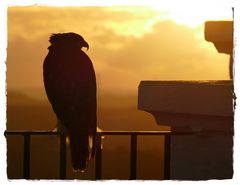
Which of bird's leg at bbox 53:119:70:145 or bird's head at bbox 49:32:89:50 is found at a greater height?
bird's head at bbox 49:32:89:50

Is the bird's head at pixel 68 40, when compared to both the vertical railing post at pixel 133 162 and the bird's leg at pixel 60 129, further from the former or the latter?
the vertical railing post at pixel 133 162

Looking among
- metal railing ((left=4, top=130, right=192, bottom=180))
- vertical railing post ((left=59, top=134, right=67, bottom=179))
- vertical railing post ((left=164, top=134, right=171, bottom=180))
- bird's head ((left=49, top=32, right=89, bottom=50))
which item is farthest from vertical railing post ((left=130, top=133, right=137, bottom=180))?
bird's head ((left=49, top=32, right=89, bottom=50))

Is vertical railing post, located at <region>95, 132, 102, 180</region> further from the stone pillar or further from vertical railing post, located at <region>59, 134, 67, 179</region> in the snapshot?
the stone pillar

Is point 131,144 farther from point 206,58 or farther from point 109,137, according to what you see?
point 206,58

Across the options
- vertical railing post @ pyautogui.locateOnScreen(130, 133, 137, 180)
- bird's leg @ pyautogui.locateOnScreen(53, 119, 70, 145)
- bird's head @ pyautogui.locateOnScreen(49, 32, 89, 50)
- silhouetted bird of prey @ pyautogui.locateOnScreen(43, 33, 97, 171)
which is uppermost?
bird's head @ pyautogui.locateOnScreen(49, 32, 89, 50)


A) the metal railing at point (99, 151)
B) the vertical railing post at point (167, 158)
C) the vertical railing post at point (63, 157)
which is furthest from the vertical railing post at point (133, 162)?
the vertical railing post at point (63, 157)
